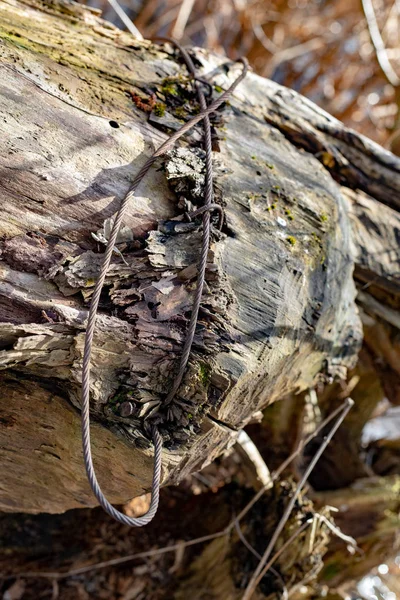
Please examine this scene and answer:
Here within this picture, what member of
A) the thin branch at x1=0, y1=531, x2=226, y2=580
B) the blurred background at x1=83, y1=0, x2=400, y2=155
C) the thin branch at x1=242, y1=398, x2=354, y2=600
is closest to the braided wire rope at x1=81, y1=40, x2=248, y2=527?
the thin branch at x1=242, y1=398, x2=354, y2=600

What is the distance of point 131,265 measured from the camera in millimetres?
1255

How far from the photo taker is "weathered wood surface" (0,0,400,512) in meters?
1.21

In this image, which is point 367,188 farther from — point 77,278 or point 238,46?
point 238,46

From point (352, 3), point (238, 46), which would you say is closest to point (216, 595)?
point (238, 46)

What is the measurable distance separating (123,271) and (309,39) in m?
4.78

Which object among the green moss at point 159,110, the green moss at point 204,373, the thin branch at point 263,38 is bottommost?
the green moss at point 204,373

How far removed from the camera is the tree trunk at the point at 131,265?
1217 millimetres

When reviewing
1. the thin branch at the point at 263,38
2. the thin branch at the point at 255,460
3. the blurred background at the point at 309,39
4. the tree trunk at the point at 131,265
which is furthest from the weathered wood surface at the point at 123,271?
the blurred background at the point at 309,39

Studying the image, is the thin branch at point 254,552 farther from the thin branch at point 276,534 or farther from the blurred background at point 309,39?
the blurred background at point 309,39

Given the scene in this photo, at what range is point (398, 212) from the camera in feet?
7.18

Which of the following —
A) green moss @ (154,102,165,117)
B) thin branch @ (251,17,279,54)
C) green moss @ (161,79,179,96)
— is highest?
thin branch @ (251,17,279,54)

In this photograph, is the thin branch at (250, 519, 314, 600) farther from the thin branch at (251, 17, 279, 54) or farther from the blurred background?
the thin branch at (251, 17, 279, 54)

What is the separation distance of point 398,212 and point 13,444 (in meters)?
1.86

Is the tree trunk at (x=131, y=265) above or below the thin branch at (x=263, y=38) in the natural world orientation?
below
